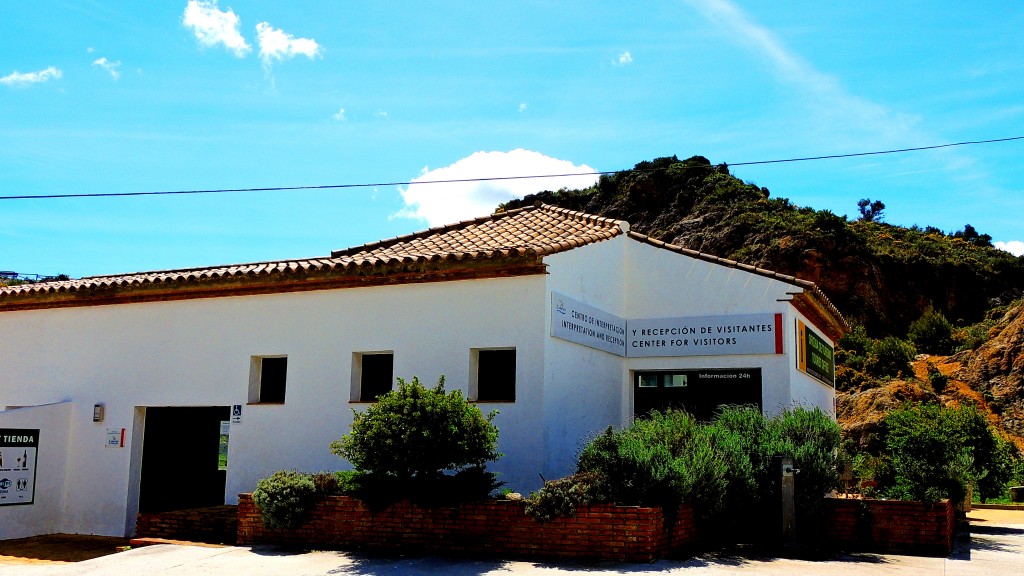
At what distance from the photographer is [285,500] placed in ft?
34.8

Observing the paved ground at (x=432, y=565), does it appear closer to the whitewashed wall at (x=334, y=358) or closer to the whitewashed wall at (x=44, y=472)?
the whitewashed wall at (x=334, y=358)

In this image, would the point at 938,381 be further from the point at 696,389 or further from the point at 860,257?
the point at 696,389

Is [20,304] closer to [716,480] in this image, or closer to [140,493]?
[140,493]

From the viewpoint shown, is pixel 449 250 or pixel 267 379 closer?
pixel 449 250

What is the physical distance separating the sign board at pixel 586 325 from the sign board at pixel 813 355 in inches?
131

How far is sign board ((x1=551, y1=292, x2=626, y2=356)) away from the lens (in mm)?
12557

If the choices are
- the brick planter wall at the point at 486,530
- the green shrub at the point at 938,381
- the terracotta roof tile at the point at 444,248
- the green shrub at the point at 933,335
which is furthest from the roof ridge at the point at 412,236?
the green shrub at the point at 933,335

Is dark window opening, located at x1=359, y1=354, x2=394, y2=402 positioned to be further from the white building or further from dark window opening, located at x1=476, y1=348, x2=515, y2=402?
dark window opening, located at x1=476, y1=348, x2=515, y2=402

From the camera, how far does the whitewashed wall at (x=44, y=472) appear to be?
550 inches

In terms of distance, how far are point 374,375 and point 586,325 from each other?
348 centimetres

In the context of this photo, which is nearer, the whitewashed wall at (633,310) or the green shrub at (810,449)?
the green shrub at (810,449)

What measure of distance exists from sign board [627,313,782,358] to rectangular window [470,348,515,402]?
3367mm

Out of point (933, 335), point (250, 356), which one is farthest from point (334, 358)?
point (933, 335)

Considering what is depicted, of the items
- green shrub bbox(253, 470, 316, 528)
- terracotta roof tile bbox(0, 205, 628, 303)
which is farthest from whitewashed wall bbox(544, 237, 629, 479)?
green shrub bbox(253, 470, 316, 528)
